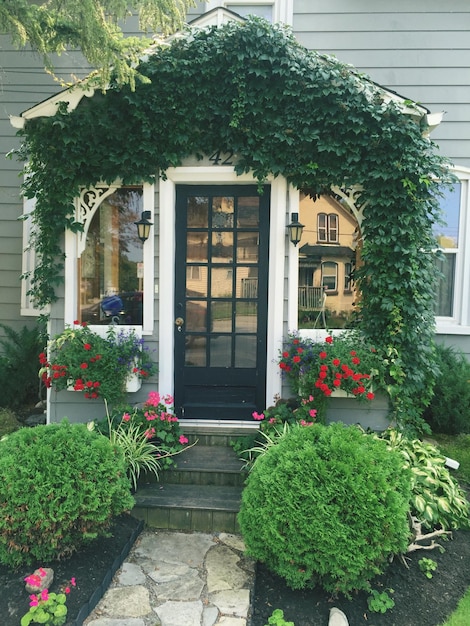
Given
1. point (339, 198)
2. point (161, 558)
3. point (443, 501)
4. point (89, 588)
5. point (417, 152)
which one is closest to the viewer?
point (89, 588)

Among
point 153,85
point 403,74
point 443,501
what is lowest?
point 443,501

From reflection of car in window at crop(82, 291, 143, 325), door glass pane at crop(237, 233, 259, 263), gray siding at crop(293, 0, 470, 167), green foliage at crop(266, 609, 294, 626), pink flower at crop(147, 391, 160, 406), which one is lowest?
green foliage at crop(266, 609, 294, 626)

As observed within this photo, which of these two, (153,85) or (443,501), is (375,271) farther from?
(153,85)

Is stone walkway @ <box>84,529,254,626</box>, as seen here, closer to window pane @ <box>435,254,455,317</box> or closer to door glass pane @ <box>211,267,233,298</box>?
door glass pane @ <box>211,267,233,298</box>

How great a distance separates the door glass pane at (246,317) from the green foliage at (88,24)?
2.00m

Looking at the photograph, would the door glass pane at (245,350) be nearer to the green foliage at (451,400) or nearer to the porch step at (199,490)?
Answer: the porch step at (199,490)

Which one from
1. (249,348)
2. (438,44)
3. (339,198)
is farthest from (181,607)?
(438,44)

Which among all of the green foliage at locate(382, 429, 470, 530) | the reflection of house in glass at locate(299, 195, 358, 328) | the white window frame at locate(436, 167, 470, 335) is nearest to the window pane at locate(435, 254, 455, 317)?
the white window frame at locate(436, 167, 470, 335)

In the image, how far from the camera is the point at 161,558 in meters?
2.74

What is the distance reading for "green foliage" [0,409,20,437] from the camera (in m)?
4.22

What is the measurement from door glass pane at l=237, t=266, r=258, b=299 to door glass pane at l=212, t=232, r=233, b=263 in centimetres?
16

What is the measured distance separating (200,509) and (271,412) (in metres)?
1.01

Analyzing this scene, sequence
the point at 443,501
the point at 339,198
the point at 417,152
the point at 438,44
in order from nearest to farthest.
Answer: the point at 443,501 < the point at 417,152 < the point at 339,198 < the point at 438,44

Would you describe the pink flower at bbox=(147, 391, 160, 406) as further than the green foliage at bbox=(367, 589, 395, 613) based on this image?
Yes
